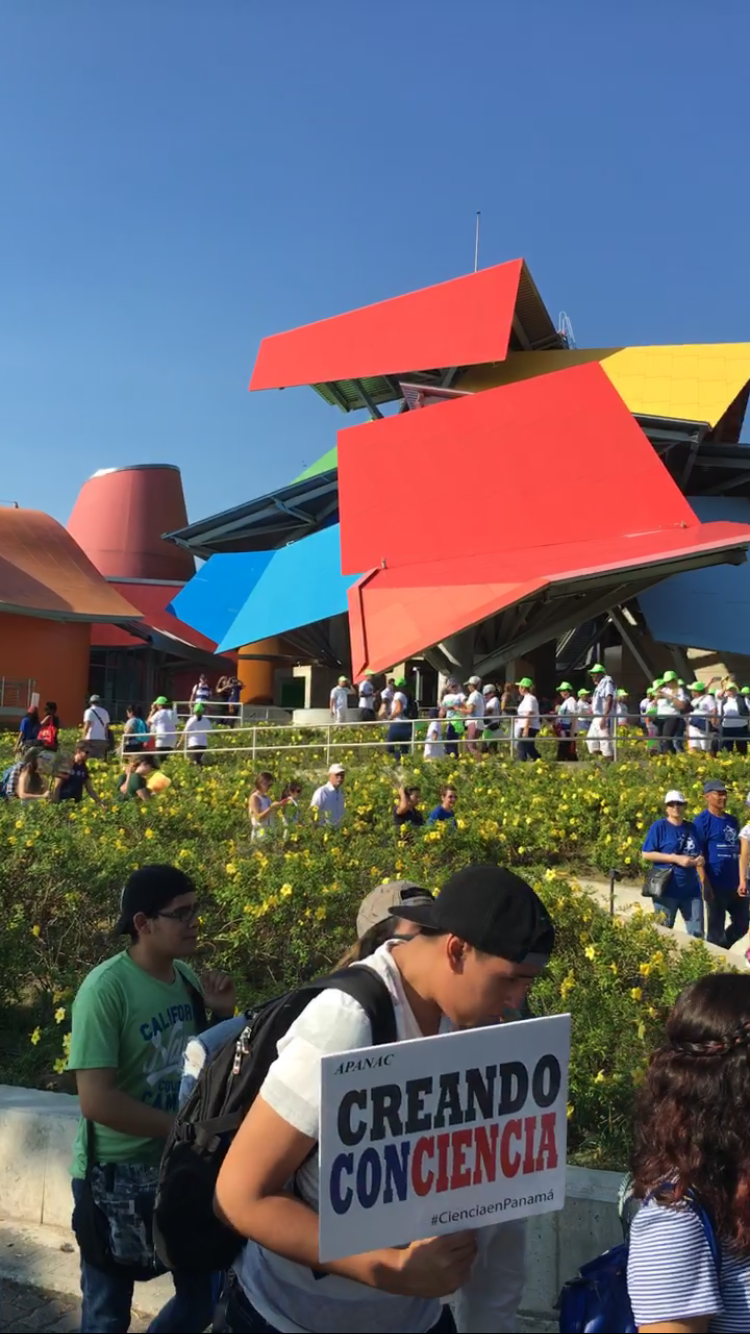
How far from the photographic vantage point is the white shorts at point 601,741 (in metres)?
14.4

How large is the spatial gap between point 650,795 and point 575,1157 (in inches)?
262

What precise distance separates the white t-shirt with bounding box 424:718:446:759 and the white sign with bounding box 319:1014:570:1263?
1142 centimetres

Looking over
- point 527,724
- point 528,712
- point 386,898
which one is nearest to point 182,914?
point 386,898

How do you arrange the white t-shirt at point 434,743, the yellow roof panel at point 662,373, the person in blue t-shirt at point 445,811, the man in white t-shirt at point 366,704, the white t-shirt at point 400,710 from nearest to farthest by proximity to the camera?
the person in blue t-shirt at point 445,811 → the white t-shirt at point 434,743 → the white t-shirt at point 400,710 → the man in white t-shirt at point 366,704 → the yellow roof panel at point 662,373

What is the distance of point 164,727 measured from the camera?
16.5 meters

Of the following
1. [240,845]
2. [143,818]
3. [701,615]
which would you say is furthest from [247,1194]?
[701,615]

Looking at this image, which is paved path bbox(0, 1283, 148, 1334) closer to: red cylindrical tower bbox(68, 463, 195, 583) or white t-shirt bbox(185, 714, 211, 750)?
white t-shirt bbox(185, 714, 211, 750)

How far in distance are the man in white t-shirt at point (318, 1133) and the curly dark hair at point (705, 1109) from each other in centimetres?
34

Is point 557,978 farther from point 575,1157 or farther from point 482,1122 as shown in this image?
point 482,1122

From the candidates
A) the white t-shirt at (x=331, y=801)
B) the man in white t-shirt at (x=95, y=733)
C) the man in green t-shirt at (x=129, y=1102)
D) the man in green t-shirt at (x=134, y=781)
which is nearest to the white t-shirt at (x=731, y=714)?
the white t-shirt at (x=331, y=801)

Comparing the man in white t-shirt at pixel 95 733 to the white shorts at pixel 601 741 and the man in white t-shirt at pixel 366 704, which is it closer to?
the man in white t-shirt at pixel 366 704

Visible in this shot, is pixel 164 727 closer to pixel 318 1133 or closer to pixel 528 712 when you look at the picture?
pixel 528 712

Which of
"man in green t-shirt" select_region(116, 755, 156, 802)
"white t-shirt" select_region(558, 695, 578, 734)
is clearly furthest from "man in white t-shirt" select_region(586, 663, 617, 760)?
"man in green t-shirt" select_region(116, 755, 156, 802)

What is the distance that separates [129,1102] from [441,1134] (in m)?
1.02
